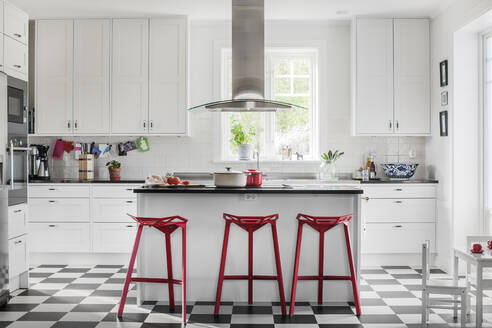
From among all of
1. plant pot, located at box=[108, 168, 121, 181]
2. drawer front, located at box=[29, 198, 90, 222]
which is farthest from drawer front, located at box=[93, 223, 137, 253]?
plant pot, located at box=[108, 168, 121, 181]

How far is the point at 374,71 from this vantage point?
224 inches

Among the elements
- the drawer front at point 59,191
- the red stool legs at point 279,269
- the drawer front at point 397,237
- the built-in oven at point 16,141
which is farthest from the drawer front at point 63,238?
the drawer front at point 397,237

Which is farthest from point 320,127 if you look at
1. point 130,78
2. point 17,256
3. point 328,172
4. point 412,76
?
point 17,256

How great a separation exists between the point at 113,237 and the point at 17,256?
4.27ft

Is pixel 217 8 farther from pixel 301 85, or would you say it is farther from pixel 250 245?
pixel 250 245

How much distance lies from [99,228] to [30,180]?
3.29ft

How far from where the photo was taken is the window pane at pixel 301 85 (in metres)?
6.20

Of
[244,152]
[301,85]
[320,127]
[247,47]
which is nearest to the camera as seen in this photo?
[247,47]

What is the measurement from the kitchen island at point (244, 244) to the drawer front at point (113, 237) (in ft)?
5.14

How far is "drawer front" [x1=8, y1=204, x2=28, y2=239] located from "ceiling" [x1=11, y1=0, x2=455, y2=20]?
2.28 meters

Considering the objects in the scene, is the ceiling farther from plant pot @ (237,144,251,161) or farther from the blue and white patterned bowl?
the blue and white patterned bowl

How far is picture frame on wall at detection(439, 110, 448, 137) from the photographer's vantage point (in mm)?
5262

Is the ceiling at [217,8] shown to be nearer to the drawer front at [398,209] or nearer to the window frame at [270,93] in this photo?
the window frame at [270,93]

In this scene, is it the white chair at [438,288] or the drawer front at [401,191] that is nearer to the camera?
the white chair at [438,288]
